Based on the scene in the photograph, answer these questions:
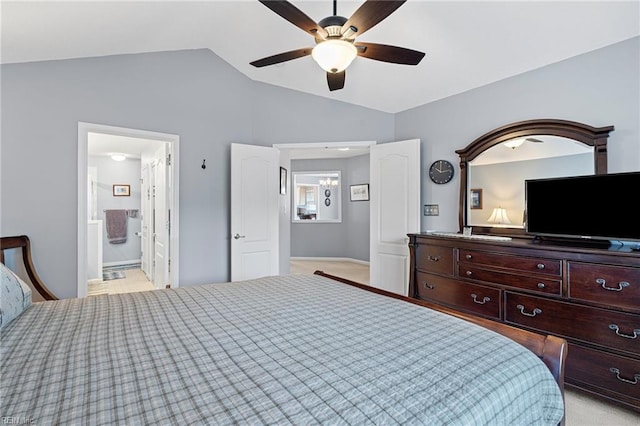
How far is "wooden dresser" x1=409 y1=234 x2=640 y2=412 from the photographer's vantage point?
1.90m

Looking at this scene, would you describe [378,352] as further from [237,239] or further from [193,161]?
[193,161]

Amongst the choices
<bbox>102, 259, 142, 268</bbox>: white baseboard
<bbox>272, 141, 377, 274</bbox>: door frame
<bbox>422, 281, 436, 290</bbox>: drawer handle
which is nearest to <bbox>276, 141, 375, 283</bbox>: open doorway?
<bbox>272, 141, 377, 274</bbox>: door frame

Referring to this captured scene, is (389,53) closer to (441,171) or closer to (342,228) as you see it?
(441,171)

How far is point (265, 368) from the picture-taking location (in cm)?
93

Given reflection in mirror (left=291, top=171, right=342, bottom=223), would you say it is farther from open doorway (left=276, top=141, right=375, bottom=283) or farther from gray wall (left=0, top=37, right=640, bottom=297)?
gray wall (left=0, top=37, right=640, bottom=297)

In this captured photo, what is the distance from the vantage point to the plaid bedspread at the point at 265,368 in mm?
734

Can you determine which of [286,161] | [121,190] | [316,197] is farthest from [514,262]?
[121,190]

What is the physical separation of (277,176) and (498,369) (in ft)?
11.0

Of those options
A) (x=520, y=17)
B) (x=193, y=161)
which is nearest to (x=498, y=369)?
(x=520, y=17)

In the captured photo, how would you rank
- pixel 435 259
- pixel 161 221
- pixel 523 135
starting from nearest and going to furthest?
pixel 523 135, pixel 435 259, pixel 161 221

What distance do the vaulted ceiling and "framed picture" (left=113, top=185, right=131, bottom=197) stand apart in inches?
186

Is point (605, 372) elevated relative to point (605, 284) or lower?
lower

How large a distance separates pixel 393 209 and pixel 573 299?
2.04m

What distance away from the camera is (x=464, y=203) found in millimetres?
3377
